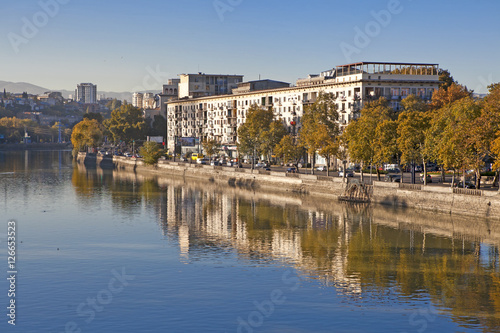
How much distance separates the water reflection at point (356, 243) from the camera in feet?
169

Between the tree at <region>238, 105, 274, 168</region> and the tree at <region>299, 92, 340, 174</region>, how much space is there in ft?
55.2

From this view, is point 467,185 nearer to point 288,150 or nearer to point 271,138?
point 288,150

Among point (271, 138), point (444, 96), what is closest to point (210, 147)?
point (271, 138)

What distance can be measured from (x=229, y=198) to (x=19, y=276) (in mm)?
60548

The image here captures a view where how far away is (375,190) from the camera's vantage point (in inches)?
3863

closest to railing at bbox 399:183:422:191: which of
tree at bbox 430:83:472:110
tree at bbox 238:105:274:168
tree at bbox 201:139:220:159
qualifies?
tree at bbox 430:83:472:110

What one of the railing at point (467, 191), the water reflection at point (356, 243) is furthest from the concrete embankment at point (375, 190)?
the water reflection at point (356, 243)

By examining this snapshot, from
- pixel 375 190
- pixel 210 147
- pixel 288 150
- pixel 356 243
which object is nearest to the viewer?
pixel 356 243

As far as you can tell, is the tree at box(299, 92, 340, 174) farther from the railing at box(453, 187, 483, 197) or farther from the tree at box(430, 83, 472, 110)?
the railing at box(453, 187, 483, 197)

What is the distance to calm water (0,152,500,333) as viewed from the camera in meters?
44.8

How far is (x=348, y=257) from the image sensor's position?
6388 cm

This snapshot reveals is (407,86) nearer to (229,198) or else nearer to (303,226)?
(229,198)

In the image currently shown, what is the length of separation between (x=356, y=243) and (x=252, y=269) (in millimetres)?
16813

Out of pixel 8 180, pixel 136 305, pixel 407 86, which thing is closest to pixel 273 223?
pixel 136 305
